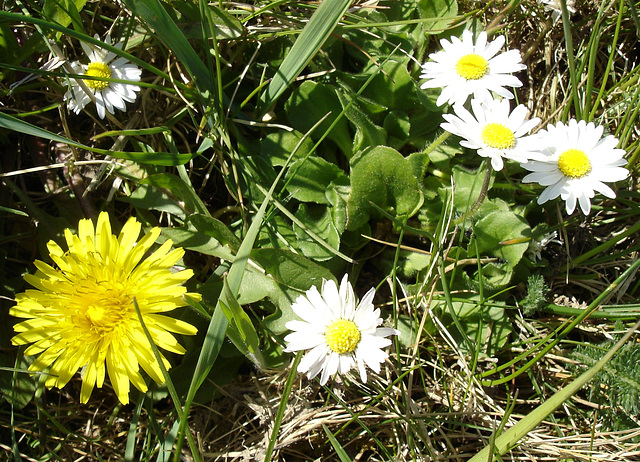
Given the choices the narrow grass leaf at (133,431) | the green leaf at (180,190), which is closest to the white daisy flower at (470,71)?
the green leaf at (180,190)

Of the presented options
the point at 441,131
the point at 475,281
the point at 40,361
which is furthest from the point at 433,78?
the point at 40,361

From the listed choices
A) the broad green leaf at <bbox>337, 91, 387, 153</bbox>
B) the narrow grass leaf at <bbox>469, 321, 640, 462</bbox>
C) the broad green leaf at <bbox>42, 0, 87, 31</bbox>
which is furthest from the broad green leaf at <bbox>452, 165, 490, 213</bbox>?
the broad green leaf at <bbox>42, 0, 87, 31</bbox>

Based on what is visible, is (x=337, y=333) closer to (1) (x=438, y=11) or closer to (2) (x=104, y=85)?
(2) (x=104, y=85)

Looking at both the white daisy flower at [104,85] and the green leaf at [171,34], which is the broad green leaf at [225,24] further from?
the white daisy flower at [104,85]

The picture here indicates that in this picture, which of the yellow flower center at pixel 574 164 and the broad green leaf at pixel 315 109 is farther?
the broad green leaf at pixel 315 109

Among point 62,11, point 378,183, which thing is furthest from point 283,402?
point 62,11

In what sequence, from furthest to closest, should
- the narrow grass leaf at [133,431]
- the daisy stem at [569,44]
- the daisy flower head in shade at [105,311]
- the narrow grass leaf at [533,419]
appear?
the narrow grass leaf at [133,431] < the daisy flower head in shade at [105,311] < the daisy stem at [569,44] < the narrow grass leaf at [533,419]

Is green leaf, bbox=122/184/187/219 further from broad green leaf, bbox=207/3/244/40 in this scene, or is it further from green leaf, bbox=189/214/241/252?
broad green leaf, bbox=207/3/244/40
